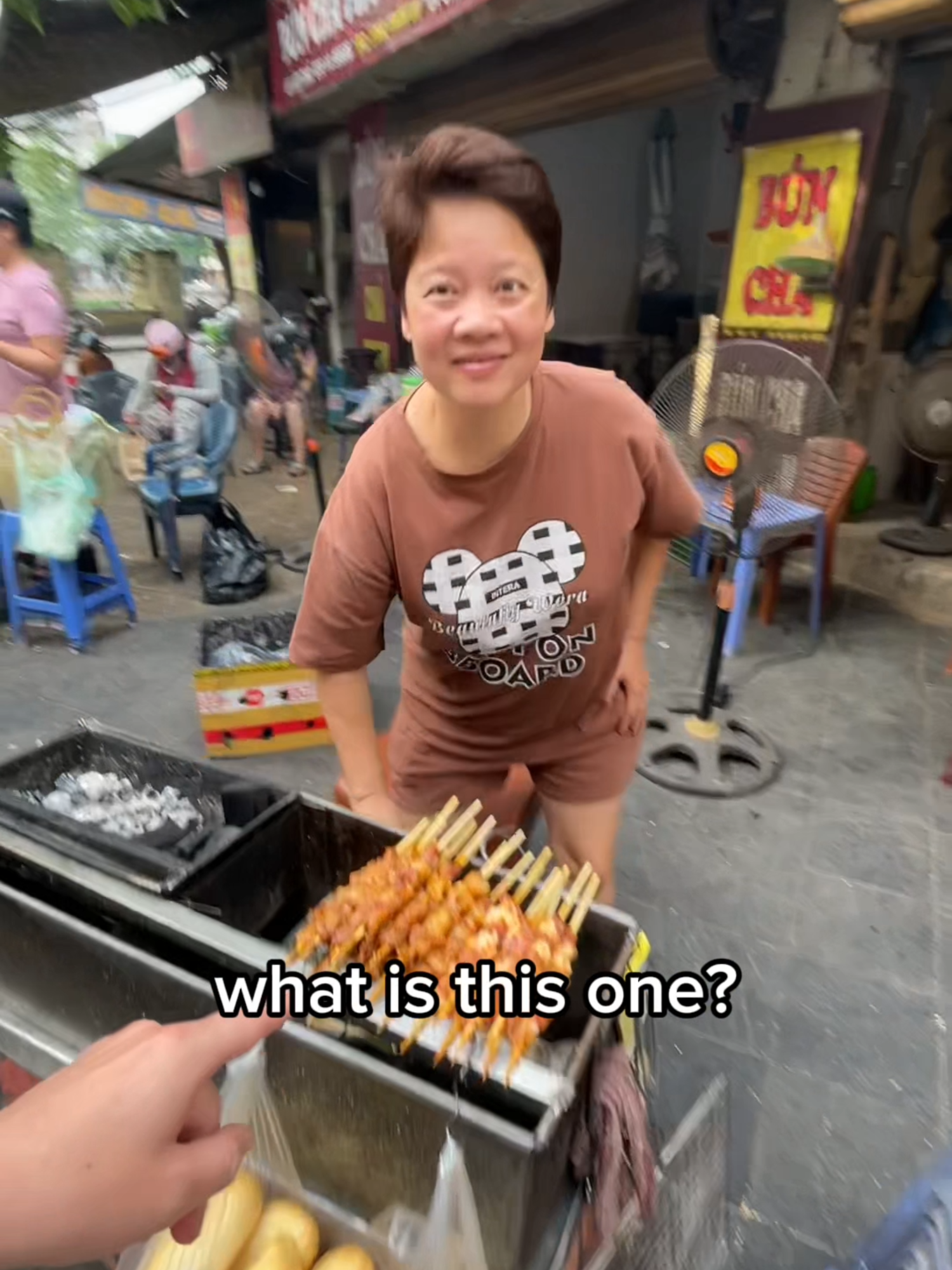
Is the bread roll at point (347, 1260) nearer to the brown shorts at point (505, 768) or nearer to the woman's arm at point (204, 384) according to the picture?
the brown shorts at point (505, 768)

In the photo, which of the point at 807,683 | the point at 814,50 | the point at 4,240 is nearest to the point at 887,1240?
the point at 807,683

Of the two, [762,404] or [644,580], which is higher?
[762,404]

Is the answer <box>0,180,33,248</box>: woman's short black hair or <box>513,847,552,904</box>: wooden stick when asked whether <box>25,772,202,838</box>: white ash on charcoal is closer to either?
<box>513,847,552,904</box>: wooden stick

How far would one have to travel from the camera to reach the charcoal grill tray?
1.38 m

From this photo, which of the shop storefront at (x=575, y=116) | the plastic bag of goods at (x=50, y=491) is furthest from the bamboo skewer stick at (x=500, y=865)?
the shop storefront at (x=575, y=116)

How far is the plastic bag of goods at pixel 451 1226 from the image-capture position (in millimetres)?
1028

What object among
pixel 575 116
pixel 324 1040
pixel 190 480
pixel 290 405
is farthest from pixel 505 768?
pixel 575 116

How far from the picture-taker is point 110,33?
661cm

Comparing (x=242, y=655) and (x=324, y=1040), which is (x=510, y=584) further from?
(x=242, y=655)

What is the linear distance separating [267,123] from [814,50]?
5783mm

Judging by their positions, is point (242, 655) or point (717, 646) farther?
point (242, 655)

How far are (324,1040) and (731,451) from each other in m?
2.35

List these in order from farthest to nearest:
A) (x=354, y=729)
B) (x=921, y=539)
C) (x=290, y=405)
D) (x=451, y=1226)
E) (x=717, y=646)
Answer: (x=290, y=405) → (x=921, y=539) → (x=717, y=646) → (x=354, y=729) → (x=451, y=1226)

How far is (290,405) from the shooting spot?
6.60 metres
